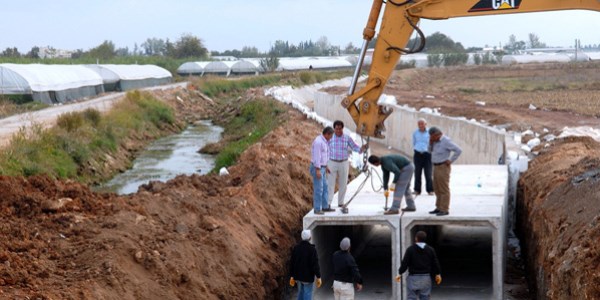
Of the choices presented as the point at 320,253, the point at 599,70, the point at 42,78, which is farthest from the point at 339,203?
the point at 599,70

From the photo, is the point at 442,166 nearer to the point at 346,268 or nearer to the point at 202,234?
the point at 346,268

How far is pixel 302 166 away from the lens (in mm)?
21062

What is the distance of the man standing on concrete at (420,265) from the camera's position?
12586mm

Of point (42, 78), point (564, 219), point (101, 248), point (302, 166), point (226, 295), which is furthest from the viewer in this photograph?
point (42, 78)

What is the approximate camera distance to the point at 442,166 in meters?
15.0

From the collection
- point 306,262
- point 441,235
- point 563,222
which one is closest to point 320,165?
point 306,262

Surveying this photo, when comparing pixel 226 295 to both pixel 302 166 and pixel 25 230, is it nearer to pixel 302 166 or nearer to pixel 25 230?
pixel 25 230

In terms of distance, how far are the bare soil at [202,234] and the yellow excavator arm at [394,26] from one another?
7.73 feet

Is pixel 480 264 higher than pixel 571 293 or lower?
lower

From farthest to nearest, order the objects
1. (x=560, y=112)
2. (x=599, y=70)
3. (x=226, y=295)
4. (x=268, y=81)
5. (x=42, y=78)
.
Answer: (x=599, y=70)
(x=268, y=81)
(x=42, y=78)
(x=560, y=112)
(x=226, y=295)

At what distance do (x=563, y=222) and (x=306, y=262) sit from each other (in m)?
3.80

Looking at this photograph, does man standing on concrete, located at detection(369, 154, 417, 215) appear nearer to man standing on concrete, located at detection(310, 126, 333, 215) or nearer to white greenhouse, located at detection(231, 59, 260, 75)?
man standing on concrete, located at detection(310, 126, 333, 215)

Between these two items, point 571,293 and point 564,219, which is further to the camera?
point 564,219

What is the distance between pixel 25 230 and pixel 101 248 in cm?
121
